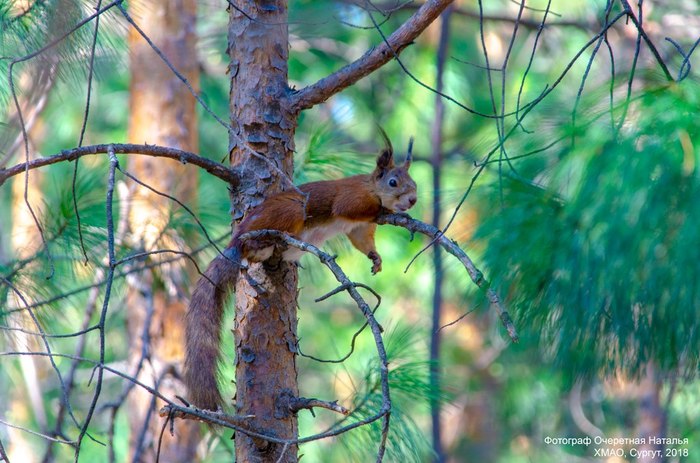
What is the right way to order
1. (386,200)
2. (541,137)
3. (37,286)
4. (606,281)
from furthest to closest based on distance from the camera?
(37,286)
(386,200)
(541,137)
(606,281)

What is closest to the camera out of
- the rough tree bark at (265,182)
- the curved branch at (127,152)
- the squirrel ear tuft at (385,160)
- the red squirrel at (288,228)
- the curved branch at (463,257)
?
the curved branch at (463,257)

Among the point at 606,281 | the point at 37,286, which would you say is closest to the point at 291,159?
the point at 606,281

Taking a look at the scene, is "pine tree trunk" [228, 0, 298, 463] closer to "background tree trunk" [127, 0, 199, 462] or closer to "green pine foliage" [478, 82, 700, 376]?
"green pine foliage" [478, 82, 700, 376]

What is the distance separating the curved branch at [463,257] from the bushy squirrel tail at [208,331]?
38 centimetres

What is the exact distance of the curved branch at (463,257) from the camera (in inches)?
49.1

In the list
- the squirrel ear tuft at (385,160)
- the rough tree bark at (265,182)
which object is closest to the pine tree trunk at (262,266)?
the rough tree bark at (265,182)

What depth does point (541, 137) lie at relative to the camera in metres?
2.04

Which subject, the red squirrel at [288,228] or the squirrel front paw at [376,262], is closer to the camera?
the red squirrel at [288,228]

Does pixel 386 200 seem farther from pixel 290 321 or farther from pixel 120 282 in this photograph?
pixel 120 282

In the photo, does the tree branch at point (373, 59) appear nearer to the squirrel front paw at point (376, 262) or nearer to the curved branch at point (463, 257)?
the curved branch at point (463, 257)

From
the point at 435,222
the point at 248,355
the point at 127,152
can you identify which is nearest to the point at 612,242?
the point at 248,355

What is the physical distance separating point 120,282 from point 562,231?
1780mm

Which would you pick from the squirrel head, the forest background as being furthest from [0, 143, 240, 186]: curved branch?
the squirrel head

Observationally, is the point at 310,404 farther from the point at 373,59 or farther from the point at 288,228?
the point at 373,59
